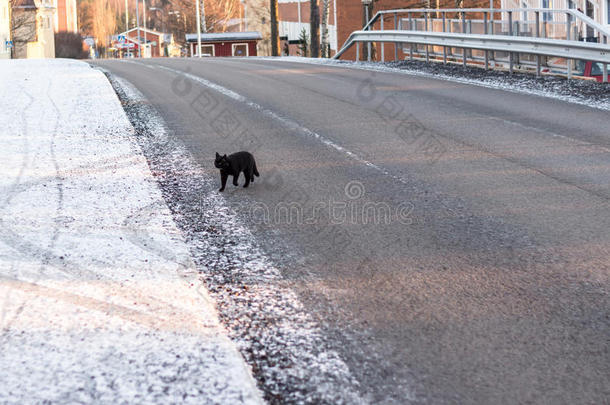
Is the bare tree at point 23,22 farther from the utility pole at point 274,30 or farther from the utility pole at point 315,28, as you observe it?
the utility pole at point 315,28

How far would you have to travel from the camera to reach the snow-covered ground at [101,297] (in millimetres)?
3701

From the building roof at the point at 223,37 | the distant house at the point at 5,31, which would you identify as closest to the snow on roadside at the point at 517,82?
the distant house at the point at 5,31

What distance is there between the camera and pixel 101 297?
15.9ft

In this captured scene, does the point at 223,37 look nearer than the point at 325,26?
No

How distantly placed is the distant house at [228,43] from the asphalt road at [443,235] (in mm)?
61359

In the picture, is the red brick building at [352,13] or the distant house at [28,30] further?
the distant house at [28,30]

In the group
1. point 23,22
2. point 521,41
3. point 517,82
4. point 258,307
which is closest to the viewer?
point 258,307

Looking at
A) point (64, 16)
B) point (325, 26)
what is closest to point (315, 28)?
point (325, 26)

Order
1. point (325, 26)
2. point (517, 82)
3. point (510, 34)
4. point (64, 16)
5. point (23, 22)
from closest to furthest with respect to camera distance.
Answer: point (517, 82), point (510, 34), point (325, 26), point (23, 22), point (64, 16)

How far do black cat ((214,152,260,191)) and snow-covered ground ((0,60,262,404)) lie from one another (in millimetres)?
669

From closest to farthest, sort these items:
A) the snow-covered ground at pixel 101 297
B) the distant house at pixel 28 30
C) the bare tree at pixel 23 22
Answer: the snow-covered ground at pixel 101 297 → the bare tree at pixel 23 22 → the distant house at pixel 28 30

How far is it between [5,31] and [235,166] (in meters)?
64.9

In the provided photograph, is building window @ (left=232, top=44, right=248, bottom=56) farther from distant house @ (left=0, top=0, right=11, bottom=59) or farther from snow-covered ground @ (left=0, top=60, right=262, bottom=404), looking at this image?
snow-covered ground @ (left=0, top=60, right=262, bottom=404)

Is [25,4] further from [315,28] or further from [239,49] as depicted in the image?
[315,28]
